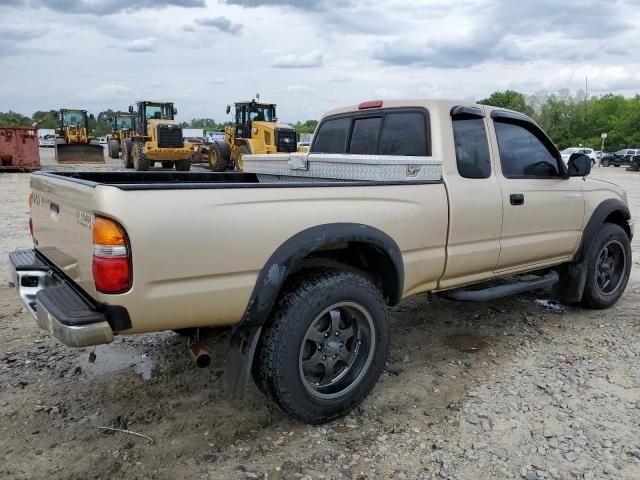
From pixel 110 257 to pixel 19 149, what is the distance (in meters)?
20.9

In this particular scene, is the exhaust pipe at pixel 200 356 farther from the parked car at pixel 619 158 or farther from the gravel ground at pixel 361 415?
the parked car at pixel 619 158

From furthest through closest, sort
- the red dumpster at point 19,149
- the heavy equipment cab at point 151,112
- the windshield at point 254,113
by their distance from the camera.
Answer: the heavy equipment cab at point 151,112, the windshield at point 254,113, the red dumpster at point 19,149

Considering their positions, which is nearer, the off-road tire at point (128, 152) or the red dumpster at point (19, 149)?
the red dumpster at point (19, 149)

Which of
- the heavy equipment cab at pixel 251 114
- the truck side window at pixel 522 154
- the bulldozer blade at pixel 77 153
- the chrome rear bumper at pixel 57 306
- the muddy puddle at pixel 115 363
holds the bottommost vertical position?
the muddy puddle at pixel 115 363

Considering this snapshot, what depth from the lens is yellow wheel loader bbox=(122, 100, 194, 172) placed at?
1994 cm

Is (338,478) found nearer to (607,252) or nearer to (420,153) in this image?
(420,153)

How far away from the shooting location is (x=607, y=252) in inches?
206

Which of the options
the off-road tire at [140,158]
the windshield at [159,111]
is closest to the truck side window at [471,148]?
the off-road tire at [140,158]

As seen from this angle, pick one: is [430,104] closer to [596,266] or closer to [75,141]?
[596,266]

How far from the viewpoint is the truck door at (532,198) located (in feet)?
13.5

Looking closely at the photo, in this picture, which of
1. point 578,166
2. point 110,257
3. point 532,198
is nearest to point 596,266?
point 578,166

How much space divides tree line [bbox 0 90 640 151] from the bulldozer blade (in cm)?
4685

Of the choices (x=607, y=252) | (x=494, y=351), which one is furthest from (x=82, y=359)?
(x=607, y=252)

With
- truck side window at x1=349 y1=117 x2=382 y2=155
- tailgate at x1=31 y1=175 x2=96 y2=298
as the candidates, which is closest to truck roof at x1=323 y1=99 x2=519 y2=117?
truck side window at x1=349 y1=117 x2=382 y2=155
